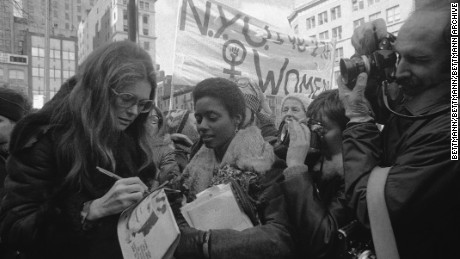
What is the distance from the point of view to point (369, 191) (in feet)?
4.50

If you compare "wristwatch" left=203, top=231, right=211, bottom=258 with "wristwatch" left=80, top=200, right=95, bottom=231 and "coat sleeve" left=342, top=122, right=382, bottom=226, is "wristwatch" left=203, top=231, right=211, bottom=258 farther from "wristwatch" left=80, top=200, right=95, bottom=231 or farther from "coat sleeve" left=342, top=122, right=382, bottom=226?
"coat sleeve" left=342, top=122, right=382, bottom=226

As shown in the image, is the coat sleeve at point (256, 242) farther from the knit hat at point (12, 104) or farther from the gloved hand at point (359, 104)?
the knit hat at point (12, 104)

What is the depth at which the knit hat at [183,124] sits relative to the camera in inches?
148

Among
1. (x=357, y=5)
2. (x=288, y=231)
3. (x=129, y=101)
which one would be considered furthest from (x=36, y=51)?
(x=288, y=231)

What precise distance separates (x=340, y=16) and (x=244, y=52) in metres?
52.2

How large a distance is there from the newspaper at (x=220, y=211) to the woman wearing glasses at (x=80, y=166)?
0.98 feet

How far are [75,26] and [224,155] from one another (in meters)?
80.6

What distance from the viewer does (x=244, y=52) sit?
16.5 ft

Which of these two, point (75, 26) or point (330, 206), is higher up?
point (75, 26)

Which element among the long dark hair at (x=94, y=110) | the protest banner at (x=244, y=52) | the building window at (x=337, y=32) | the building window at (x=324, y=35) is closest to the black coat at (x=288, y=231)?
the long dark hair at (x=94, y=110)

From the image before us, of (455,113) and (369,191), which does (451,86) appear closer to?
(455,113)

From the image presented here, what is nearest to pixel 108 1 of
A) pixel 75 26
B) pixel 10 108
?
pixel 75 26

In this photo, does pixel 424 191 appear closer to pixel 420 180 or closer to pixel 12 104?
pixel 420 180

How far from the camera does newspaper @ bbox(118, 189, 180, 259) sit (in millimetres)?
1229
